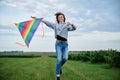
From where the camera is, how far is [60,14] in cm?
724

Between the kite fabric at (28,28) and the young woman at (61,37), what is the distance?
2.70ft

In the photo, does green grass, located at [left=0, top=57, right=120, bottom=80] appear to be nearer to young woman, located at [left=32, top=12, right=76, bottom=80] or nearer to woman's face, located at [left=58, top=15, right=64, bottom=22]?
young woman, located at [left=32, top=12, right=76, bottom=80]

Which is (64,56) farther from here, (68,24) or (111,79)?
(111,79)

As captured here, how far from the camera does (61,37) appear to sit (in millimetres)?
7176

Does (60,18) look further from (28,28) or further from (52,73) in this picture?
(52,73)

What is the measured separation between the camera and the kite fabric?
7.89 metres

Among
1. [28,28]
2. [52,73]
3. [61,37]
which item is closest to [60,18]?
[61,37]

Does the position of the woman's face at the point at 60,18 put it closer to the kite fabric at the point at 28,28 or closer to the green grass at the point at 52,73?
the kite fabric at the point at 28,28

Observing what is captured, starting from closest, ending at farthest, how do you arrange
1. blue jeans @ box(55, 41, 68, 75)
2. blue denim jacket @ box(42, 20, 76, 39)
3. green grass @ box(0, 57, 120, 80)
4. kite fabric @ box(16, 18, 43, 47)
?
blue jeans @ box(55, 41, 68, 75), blue denim jacket @ box(42, 20, 76, 39), kite fabric @ box(16, 18, 43, 47), green grass @ box(0, 57, 120, 80)

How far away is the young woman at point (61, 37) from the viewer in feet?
23.4

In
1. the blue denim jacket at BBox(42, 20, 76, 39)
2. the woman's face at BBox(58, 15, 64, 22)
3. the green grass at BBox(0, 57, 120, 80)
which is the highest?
the woman's face at BBox(58, 15, 64, 22)

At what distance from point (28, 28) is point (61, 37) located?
1546 mm

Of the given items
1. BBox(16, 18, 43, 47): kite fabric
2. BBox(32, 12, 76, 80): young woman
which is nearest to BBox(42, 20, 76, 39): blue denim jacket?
BBox(32, 12, 76, 80): young woman

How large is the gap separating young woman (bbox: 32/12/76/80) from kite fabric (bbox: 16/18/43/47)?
32.4 inches
